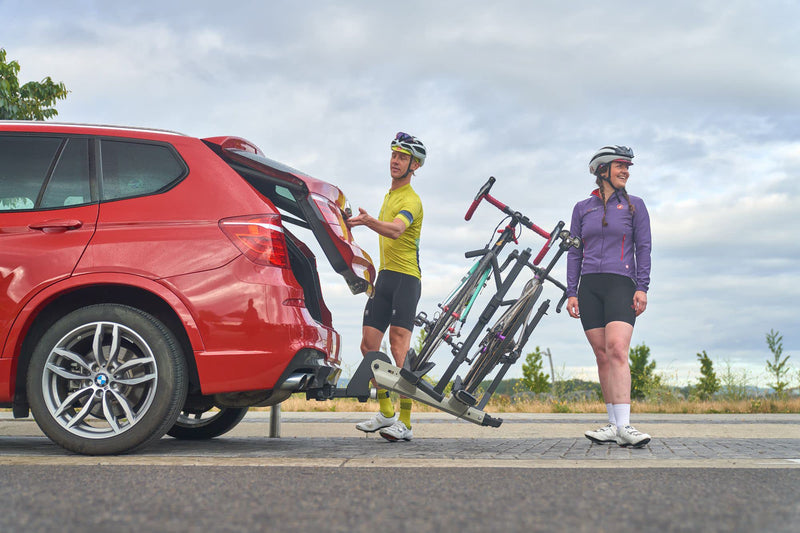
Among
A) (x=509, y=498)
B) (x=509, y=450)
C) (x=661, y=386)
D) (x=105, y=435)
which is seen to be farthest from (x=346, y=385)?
(x=661, y=386)

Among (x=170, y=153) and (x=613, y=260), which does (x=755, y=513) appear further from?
(x=170, y=153)

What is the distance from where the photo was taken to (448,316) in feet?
19.6

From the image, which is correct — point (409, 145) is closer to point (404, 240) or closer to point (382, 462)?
point (404, 240)

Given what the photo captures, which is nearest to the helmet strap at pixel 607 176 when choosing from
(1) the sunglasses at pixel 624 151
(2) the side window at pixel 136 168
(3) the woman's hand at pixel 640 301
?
(1) the sunglasses at pixel 624 151

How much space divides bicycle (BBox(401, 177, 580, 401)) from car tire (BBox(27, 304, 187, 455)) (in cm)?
176

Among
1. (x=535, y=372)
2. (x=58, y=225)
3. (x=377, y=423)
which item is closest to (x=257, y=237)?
(x=58, y=225)

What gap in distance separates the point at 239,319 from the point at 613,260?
110 inches

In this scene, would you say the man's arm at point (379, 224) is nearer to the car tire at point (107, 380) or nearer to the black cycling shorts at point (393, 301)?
the black cycling shorts at point (393, 301)

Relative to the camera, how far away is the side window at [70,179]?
4930mm

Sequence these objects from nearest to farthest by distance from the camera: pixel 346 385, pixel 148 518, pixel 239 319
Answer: pixel 148 518, pixel 239 319, pixel 346 385

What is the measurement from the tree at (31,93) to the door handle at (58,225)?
416 inches

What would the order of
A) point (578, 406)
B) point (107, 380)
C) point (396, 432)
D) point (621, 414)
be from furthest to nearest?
point (578, 406), point (396, 432), point (621, 414), point (107, 380)

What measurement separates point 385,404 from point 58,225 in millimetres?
2731

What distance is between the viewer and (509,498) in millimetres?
3062
